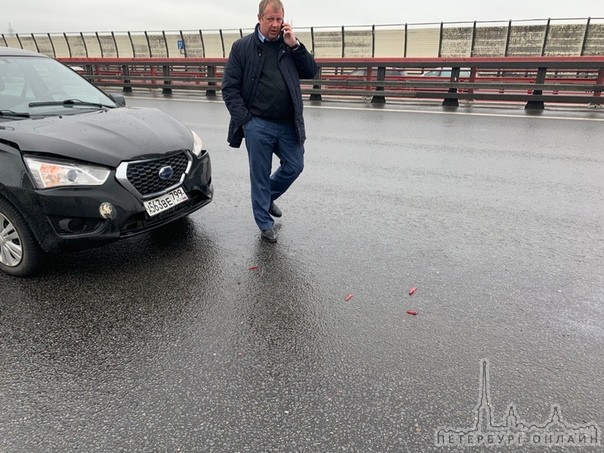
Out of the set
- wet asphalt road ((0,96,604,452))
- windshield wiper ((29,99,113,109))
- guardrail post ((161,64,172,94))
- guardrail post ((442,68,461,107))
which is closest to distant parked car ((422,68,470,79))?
guardrail post ((442,68,461,107))

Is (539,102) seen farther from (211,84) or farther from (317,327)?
(317,327)

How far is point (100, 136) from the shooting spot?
3.46 meters

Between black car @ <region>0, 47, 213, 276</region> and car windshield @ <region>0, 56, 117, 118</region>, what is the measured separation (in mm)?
22

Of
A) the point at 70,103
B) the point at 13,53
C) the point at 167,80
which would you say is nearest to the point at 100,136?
the point at 70,103

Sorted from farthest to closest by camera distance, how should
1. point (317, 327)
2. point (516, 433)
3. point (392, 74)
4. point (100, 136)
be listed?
point (392, 74)
point (100, 136)
point (317, 327)
point (516, 433)

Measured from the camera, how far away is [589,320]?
114 inches

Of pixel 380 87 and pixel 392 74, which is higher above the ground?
pixel 392 74

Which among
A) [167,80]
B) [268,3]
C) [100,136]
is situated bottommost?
[167,80]

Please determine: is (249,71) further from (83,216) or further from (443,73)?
(443,73)

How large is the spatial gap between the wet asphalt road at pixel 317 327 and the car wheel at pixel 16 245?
13 cm

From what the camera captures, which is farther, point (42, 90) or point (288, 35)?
point (42, 90)

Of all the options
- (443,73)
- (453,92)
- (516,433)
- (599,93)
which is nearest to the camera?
(516,433)

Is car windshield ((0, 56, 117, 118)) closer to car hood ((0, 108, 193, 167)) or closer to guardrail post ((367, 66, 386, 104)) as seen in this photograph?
car hood ((0, 108, 193, 167))

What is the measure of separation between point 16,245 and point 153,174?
1087 mm
